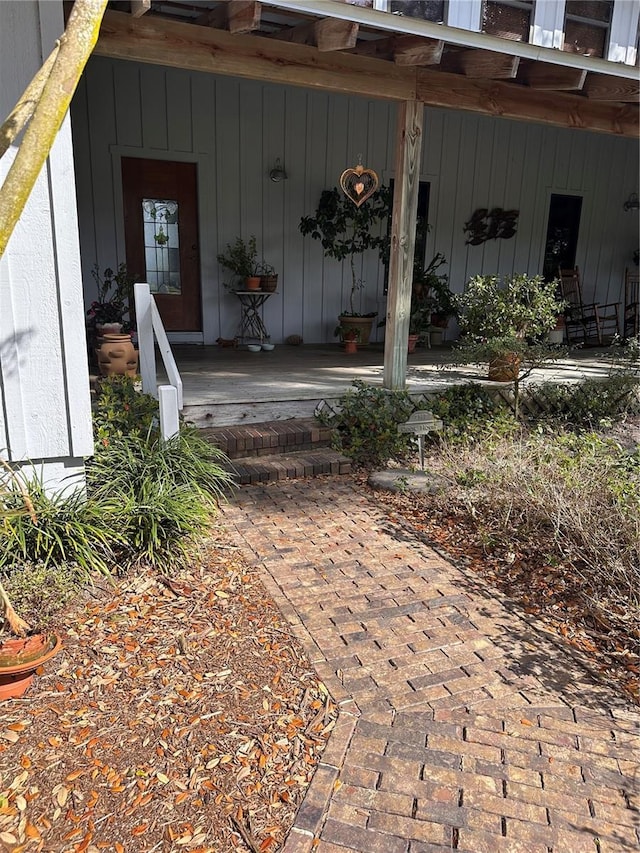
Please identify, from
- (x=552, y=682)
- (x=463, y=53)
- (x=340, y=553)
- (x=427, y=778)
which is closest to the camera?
(x=427, y=778)

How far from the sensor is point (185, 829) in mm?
1635

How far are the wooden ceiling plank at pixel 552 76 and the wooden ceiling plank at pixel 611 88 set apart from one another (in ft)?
1.16

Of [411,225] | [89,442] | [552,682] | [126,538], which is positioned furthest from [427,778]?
[411,225]

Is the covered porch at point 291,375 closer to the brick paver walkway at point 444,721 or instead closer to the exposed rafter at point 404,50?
the brick paver walkway at point 444,721

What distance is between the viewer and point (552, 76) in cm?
455

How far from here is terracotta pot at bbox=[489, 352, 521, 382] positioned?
5465 mm

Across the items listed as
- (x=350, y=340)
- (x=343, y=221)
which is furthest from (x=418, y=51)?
(x=350, y=340)

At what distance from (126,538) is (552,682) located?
6.49 feet

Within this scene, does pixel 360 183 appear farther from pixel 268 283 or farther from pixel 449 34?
pixel 449 34

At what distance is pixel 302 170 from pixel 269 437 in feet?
14.0

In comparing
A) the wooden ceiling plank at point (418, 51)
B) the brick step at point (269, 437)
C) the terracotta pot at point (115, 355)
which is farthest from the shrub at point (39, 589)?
the wooden ceiling plank at point (418, 51)

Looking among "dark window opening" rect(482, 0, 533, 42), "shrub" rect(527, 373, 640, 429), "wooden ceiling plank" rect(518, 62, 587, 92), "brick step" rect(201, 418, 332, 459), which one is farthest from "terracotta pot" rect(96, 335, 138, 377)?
"wooden ceiling plank" rect(518, 62, 587, 92)

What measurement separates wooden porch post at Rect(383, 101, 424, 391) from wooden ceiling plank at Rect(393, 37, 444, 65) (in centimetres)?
46

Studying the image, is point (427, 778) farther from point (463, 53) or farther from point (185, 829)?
point (463, 53)
